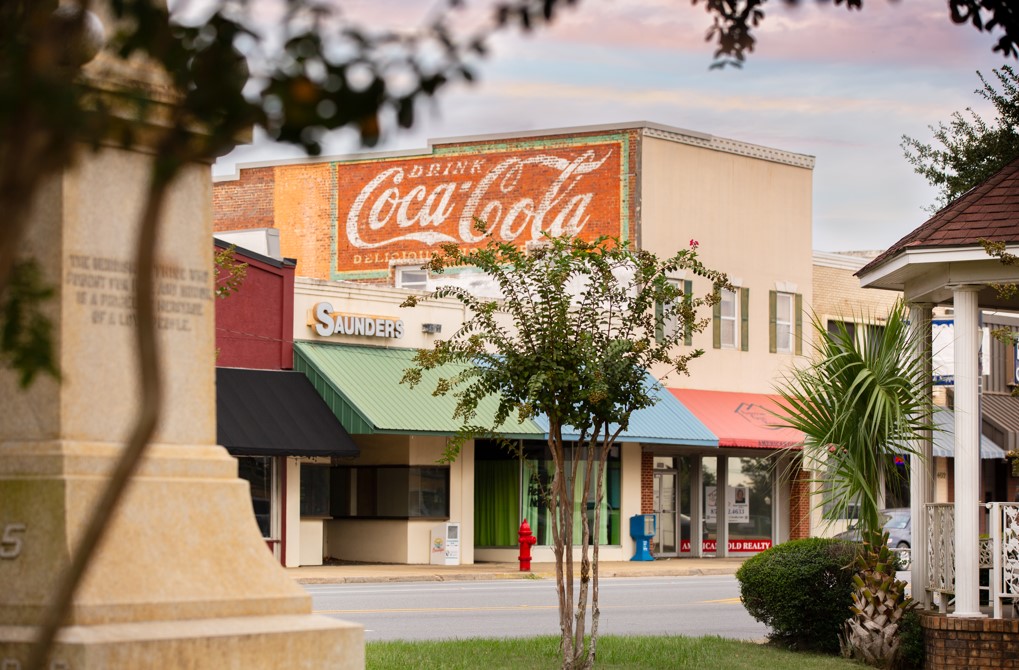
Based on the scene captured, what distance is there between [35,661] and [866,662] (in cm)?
1192

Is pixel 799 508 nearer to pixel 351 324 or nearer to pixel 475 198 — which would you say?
pixel 475 198

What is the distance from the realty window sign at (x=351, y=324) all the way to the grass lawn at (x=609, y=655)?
1636 centimetres

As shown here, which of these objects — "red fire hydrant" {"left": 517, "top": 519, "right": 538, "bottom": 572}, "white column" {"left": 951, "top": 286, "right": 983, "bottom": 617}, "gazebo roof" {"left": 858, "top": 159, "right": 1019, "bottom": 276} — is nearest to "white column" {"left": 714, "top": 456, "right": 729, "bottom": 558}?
"red fire hydrant" {"left": 517, "top": 519, "right": 538, "bottom": 572}

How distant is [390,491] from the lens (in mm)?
33625

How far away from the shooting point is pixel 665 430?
35938 millimetres

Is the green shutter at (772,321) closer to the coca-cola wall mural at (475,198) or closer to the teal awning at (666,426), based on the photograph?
the teal awning at (666,426)

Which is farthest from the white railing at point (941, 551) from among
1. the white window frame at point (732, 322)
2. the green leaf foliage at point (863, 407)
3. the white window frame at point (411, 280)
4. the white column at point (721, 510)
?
the white window frame at point (411, 280)

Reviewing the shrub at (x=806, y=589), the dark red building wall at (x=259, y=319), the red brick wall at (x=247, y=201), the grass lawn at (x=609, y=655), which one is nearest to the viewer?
the grass lawn at (x=609, y=655)

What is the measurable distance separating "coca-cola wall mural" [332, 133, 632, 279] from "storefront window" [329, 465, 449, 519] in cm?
691

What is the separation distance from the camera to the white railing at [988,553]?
13953 mm

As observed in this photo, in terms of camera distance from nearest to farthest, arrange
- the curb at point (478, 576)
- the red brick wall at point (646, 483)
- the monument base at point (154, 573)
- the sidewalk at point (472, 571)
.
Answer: the monument base at point (154, 573)
the curb at point (478, 576)
the sidewalk at point (472, 571)
the red brick wall at point (646, 483)

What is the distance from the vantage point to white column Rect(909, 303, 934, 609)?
14812 millimetres

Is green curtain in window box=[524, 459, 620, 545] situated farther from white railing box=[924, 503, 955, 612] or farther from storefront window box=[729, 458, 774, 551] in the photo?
white railing box=[924, 503, 955, 612]

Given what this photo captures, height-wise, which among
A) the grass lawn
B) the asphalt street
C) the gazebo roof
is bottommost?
the asphalt street
